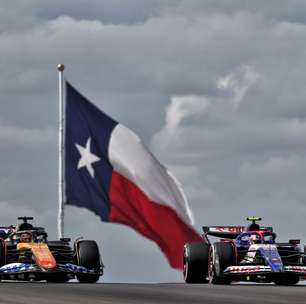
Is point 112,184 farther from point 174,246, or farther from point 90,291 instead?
point 90,291

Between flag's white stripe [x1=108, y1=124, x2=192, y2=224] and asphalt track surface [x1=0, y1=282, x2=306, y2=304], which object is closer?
asphalt track surface [x1=0, y1=282, x2=306, y2=304]

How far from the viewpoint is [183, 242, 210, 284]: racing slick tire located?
37.2 meters

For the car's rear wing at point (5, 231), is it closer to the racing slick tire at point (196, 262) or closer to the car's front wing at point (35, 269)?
the car's front wing at point (35, 269)

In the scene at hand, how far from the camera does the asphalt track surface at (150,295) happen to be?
982 inches

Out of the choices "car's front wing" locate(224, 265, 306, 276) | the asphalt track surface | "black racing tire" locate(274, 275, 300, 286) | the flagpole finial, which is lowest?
the asphalt track surface

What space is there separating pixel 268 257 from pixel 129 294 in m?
9.12

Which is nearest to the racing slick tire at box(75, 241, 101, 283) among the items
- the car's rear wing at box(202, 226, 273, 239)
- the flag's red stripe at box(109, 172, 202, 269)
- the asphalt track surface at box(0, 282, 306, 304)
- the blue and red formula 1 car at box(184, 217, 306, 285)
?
the flag's red stripe at box(109, 172, 202, 269)

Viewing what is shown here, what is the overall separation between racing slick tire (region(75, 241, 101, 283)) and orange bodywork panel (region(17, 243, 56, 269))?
96cm

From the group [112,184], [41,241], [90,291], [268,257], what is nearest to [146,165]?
[112,184]

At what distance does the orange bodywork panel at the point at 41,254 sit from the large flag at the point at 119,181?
2.30 metres

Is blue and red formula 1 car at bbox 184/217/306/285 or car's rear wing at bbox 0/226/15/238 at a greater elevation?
car's rear wing at bbox 0/226/15/238

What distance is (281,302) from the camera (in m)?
24.7

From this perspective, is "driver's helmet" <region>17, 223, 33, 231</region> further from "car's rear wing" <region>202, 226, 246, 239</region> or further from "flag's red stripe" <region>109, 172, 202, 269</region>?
"car's rear wing" <region>202, 226, 246, 239</region>

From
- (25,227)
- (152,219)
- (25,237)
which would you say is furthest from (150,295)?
(25,227)
